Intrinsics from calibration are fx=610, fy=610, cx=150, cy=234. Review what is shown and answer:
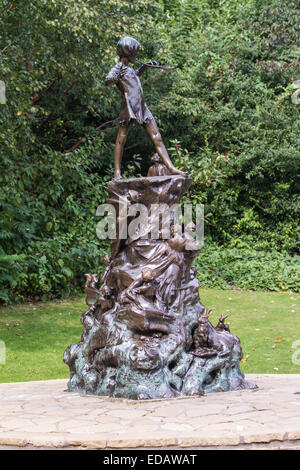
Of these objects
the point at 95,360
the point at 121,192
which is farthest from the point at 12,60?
the point at 95,360

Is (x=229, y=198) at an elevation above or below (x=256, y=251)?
above

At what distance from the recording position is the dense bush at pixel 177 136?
36.1ft

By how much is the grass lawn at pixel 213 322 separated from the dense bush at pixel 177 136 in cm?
59

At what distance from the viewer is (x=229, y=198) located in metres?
15.6

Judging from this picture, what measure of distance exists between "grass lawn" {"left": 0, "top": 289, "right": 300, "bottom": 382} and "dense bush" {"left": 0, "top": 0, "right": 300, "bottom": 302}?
1.94 ft

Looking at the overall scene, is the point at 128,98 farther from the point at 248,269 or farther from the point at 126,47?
the point at 248,269

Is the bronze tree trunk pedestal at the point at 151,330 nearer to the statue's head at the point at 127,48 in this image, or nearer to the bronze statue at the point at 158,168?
the bronze statue at the point at 158,168

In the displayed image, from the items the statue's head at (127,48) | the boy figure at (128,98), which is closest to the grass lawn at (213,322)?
the boy figure at (128,98)

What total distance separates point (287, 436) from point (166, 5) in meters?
17.2

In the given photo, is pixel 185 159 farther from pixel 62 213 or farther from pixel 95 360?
pixel 95 360

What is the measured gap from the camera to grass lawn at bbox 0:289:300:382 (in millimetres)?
8398

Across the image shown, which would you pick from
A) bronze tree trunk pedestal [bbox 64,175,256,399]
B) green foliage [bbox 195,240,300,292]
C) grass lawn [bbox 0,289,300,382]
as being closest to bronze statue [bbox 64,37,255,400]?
bronze tree trunk pedestal [bbox 64,175,256,399]

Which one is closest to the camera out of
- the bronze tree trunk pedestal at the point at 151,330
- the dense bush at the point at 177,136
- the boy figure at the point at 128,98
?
the bronze tree trunk pedestal at the point at 151,330

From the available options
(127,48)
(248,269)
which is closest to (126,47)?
(127,48)
